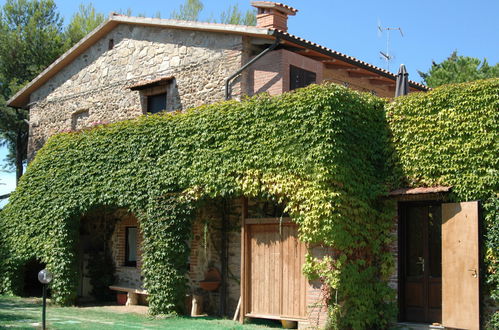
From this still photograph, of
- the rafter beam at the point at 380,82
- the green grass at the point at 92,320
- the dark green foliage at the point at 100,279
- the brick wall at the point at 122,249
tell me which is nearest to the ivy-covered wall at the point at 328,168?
the green grass at the point at 92,320

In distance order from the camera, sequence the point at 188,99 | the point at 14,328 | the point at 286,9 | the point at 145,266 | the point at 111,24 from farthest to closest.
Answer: the point at 111,24, the point at 188,99, the point at 286,9, the point at 145,266, the point at 14,328

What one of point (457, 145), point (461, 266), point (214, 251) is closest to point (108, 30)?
point (214, 251)

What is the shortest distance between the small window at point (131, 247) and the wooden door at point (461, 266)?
9418 mm

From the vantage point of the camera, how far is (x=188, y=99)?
1656 cm

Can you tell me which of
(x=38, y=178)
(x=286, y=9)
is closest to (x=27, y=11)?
(x=38, y=178)

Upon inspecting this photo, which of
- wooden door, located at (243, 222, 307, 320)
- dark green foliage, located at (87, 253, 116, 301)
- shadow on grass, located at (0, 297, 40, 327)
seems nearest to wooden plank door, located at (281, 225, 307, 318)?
wooden door, located at (243, 222, 307, 320)

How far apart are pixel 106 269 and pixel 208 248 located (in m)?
4.62

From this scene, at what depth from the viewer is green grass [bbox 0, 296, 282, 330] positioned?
39.2 ft

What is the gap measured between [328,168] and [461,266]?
285cm

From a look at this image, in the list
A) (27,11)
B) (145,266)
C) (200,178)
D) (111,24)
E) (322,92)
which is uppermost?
(27,11)

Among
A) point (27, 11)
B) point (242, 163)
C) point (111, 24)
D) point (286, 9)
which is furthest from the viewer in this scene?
point (27, 11)

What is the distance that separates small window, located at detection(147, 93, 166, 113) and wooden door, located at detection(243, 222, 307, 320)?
235 inches

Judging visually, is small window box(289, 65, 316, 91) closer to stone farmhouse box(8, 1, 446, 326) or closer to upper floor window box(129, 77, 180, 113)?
stone farmhouse box(8, 1, 446, 326)

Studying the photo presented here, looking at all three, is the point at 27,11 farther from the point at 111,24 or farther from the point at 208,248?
the point at 208,248
